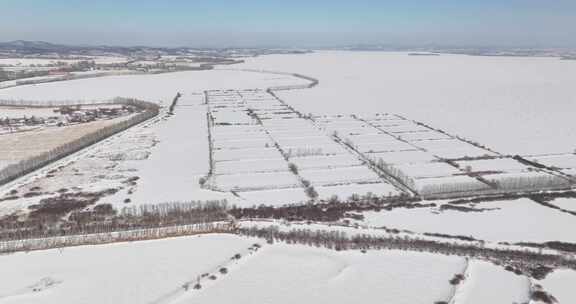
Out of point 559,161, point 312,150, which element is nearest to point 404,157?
point 312,150

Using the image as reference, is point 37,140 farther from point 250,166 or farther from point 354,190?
point 354,190

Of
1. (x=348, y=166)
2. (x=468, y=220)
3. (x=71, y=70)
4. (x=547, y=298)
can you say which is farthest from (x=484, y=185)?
(x=71, y=70)

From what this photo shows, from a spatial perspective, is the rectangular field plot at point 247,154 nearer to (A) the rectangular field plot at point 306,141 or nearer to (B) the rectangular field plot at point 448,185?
(A) the rectangular field plot at point 306,141

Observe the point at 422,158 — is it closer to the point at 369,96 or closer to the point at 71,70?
the point at 369,96

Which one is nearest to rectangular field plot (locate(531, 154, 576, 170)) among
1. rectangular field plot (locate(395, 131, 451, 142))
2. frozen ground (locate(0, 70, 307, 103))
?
rectangular field plot (locate(395, 131, 451, 142))

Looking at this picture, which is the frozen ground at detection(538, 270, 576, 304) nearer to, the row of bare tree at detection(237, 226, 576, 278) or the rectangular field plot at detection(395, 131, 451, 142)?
the row of bare tree at detection(237, 226, 576, 278)
